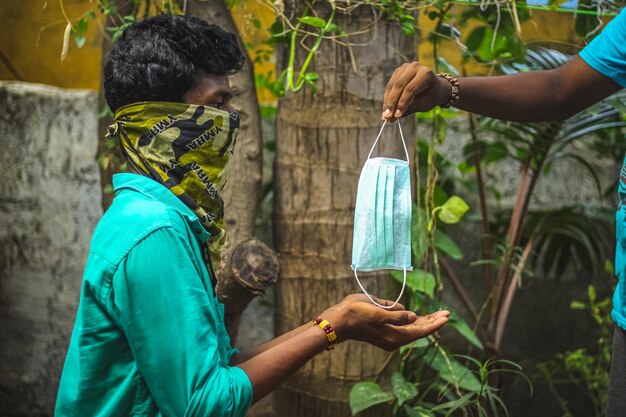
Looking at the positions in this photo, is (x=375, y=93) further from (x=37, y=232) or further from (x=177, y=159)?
(x=37, y=232)

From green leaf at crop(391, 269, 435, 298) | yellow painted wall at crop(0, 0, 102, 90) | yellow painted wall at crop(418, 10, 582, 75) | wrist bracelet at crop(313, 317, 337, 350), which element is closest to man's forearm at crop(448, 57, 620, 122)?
wrist bracelet at crop(313, 317, 337, 350)

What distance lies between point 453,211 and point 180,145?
153cm

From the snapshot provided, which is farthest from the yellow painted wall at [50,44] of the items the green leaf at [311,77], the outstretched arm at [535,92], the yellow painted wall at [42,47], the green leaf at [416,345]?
the outstretched arm at [535,92]

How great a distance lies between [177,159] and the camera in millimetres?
1724

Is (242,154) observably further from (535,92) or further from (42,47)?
(42,47)

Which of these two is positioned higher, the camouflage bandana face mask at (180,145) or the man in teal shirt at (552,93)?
the man in teal shirt at (552,93)

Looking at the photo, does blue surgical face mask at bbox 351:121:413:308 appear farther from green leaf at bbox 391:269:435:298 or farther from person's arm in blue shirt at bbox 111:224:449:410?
green leaf at bbox 391:269:435:298

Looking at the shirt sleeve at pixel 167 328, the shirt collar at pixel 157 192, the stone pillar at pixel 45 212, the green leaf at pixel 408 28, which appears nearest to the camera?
the shirt sleeve at pixel 167 328

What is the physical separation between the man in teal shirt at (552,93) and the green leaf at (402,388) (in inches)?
38.3

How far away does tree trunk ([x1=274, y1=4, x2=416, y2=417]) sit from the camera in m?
2.87

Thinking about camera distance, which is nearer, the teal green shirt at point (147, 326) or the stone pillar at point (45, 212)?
the teal green shirt at point (147, 326)

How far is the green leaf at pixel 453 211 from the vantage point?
2994 mm

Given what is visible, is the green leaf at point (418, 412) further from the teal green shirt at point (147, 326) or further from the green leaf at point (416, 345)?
the teal green shirt at point (147, 326)

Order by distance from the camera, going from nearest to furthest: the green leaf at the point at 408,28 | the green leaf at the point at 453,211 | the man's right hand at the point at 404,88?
the man's right hand at the point at 404,88
the green leaf at the point at 408,28
the green leaf at the point at 453,211
